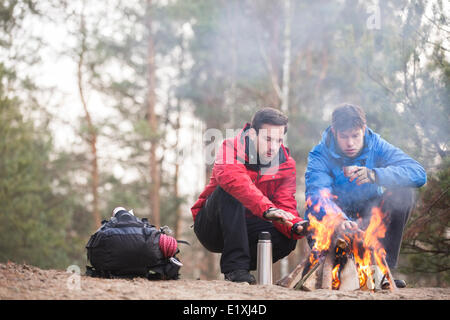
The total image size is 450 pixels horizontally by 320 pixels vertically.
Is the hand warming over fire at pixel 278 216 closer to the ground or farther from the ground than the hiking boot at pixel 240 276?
farther from the ground

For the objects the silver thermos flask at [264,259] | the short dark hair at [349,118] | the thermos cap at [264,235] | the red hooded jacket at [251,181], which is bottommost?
the silver thermos flask at [264,259]

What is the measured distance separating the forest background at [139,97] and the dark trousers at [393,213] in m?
5.61

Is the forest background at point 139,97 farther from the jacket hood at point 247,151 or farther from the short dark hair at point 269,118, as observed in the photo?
the jacket hood at point 247,151

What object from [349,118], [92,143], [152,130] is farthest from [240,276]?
[152,130]

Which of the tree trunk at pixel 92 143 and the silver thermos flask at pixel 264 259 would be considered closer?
the silver thermos flask at pixel 264 259

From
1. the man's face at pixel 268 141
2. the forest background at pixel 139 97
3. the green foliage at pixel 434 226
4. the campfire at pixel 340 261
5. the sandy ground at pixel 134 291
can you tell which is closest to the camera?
the sandy ground at pixel 134 291

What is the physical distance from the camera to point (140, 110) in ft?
49.0

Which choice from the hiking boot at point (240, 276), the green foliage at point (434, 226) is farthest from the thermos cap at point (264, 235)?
the green foliage at point (434, 226)

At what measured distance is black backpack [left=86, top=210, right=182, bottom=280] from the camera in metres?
3.50

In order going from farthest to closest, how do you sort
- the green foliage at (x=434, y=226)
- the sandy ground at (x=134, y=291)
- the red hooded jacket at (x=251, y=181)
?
the green foliage at (x=434, y=226), the red hooded jacket at (x=251, y=181), the sandy ground at (x=134, y=291)

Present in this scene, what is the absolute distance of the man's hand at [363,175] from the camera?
338 cm

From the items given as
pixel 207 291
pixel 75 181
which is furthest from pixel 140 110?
pixel 207 291

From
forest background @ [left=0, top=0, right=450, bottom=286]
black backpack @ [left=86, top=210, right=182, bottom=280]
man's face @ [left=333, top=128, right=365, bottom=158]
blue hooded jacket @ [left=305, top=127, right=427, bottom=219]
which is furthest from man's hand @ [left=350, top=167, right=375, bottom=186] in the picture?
forest background @ [left=0, top=0, right=450, bottom=286]

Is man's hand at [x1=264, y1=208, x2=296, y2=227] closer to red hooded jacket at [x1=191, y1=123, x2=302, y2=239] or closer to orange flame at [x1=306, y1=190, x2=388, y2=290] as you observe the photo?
red hooded jacket at [x1=191, y1=123, x2=302, y2=239]
